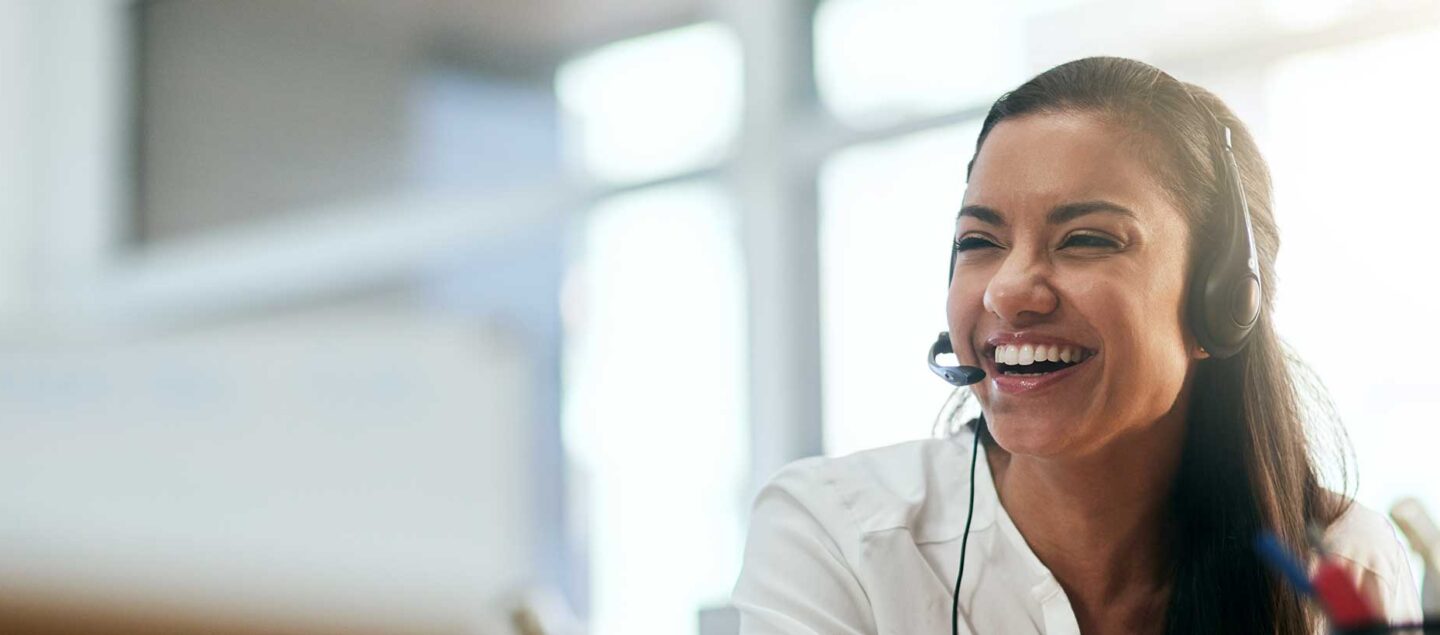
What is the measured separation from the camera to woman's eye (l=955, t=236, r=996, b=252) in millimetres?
1138

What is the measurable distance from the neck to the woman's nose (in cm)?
18

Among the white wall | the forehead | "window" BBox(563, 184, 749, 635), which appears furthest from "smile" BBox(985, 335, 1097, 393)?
"window" BBox(563, 184, 749, 635)

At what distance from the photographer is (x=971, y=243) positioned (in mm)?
1150

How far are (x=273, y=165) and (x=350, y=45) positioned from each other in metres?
0.47

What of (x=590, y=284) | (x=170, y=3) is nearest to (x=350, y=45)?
(x=170, y=3)

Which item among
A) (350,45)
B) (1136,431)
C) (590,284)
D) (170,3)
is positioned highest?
(170,3)

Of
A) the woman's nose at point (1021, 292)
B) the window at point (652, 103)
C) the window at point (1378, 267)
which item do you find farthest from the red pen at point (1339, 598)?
the window at point (652, 103)

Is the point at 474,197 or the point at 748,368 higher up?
the point at 474,197

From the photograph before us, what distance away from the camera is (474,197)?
3.90m

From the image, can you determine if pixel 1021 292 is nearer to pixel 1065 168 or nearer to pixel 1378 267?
pixel 1065 168

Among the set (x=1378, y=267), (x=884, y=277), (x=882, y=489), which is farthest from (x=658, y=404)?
(x=882, y=489)

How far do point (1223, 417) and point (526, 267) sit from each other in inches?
111

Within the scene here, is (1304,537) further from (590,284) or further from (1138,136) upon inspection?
(590,284)

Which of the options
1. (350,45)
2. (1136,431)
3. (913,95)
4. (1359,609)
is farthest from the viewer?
(350,45)
